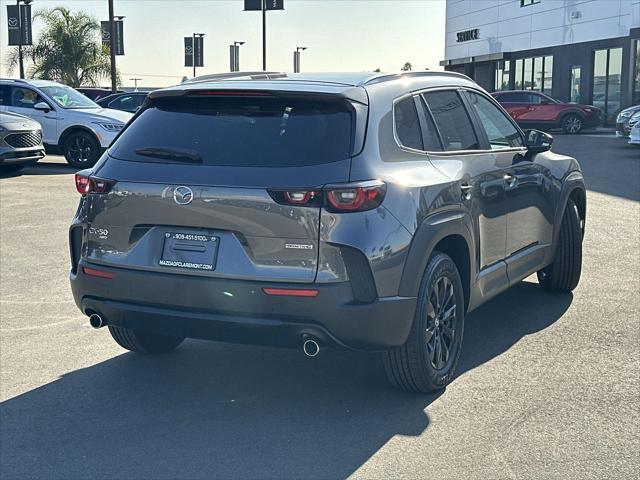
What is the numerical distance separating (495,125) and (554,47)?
3968cm

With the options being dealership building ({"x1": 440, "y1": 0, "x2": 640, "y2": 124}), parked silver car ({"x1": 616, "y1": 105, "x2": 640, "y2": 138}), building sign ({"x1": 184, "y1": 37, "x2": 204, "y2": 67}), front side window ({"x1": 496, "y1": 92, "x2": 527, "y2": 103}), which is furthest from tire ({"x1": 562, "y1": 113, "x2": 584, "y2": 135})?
building sign ({"x1": 184, "y1": 37, "x2": 204, "y2": 67})

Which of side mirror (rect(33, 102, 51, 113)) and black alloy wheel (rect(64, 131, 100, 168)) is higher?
side mirror (rect(33, 102, 51, 113))

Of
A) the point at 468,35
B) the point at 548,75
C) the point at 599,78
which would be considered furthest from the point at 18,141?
the point at 468,35

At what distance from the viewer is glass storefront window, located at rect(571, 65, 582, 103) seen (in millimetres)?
41188

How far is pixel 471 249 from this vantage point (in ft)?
17.5

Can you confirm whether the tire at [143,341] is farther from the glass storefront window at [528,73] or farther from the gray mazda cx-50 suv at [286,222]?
the glass storefront window at [528,73]

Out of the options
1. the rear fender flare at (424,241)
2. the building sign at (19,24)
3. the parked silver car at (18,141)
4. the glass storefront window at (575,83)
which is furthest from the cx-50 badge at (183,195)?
the building sign at (19,24)

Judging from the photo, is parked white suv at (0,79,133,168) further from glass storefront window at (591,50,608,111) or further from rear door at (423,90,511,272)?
glass storefront window at (591,50,608,111)

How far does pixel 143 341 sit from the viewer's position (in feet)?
18.7

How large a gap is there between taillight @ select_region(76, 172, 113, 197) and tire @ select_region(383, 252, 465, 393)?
175 centimetres

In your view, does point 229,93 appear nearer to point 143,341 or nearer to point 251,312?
point 251,312

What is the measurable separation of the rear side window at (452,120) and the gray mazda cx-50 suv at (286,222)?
89 mm

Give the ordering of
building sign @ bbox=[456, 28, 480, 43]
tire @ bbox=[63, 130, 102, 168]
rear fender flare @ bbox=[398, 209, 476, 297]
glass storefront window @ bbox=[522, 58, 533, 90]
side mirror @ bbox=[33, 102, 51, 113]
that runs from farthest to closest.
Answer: building sign @ bbox=[456, 28, 480, 43], glass storefront window @ bbox=[522, 58, 533, 90], side mirror @ bbox=[33, 102, 51, 113], tire @ bbox=[63, 130, 102, 168], rear fender flare @ bbox=[398, 209, 476, 297]

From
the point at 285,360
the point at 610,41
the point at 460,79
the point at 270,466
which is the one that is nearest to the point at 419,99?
the point at 460,79
